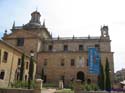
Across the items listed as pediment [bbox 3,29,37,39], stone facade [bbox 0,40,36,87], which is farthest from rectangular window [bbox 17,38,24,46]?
stone facade [bbox 0,40,36,87]

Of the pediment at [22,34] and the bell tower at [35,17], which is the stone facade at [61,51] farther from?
the bell tower at [35,17]

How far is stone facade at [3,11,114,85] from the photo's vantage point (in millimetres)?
44000

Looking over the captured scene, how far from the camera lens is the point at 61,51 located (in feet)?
149

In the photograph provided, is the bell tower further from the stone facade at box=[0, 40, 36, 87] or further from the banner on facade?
the banner on facade

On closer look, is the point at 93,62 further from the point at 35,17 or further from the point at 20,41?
the point at 35,17

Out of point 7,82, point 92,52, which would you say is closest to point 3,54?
point 7,82

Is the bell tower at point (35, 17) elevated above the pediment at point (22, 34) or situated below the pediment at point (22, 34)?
above

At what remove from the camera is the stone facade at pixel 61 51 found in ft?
144

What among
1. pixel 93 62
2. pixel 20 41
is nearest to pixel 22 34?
pixel 20 41

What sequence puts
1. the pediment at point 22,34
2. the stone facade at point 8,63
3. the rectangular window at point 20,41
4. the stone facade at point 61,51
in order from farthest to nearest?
the rectangular window at point 20,41 < the pediment at point 22,34 < the stone facade at point 61,51 < the stone facade at point 8,63

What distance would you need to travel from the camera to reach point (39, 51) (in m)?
46.7

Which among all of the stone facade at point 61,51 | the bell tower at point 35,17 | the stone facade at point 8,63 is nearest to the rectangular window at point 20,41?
the stone facade at point 61,51

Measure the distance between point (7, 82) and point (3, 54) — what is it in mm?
4833

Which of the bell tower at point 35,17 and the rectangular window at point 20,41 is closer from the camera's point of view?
the rectangular window at point 20,41
